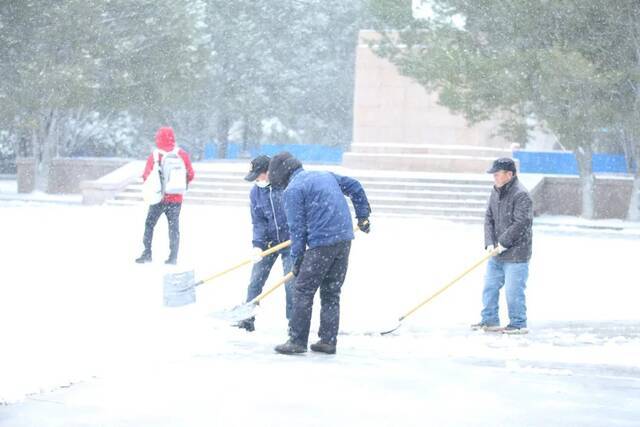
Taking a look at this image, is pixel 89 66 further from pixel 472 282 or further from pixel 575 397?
pixel 575 397

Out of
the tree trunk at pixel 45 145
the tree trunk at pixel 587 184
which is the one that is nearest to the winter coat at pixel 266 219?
the tree trunk at pixel 587 184

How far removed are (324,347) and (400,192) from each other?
2001cm

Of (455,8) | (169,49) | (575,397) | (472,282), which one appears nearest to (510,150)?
(455,8)

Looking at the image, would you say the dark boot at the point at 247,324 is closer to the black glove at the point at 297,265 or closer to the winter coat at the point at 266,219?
the winter coat at the point at 266,219

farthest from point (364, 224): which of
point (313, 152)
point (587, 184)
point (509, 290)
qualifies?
point (313, 152)

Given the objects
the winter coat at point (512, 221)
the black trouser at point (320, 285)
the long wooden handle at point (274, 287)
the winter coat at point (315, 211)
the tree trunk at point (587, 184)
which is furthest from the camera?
the tree trunk at point (587, 184)

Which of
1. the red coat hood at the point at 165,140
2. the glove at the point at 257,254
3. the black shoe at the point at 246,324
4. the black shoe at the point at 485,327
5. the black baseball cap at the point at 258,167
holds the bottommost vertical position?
the black shoe at the point at 485,327

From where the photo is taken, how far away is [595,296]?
12.8 m

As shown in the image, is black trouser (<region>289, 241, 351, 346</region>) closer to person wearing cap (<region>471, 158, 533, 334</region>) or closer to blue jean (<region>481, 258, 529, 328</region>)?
person wearing cap (<region>471, 158, 533, 334</region>)

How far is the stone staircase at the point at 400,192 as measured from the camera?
27.3 m

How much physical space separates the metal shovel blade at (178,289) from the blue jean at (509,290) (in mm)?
2550

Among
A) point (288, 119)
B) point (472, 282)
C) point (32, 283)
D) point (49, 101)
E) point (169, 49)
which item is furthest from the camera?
point (288, 119)

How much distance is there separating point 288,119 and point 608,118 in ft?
99.2

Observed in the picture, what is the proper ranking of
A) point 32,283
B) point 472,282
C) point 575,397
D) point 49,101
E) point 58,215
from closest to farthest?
1. point 575,397
2. point 32,283
3. point 472,282
4. point 58,215
5. point 49,101
